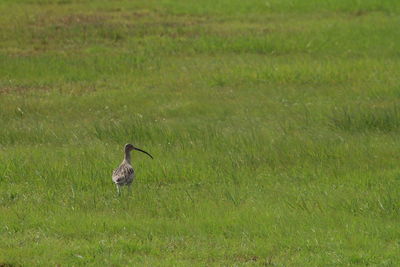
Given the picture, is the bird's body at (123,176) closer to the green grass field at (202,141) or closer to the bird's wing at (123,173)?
the bird's wing at (123,173)

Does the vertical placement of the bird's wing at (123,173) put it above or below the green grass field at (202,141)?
above

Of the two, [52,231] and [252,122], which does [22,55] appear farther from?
[52,231]

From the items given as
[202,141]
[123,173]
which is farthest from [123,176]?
[202,141]

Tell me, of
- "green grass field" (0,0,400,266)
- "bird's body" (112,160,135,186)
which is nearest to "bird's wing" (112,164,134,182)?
"bird's body" (112,160,135,186)

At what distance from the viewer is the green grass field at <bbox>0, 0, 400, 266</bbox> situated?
439 inches

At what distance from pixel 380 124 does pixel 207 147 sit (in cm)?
330

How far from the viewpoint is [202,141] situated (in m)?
15.8

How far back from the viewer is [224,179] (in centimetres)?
1396

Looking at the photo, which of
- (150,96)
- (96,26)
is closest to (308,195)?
(150,96)

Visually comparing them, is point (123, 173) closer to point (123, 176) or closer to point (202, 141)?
point (123, 176)

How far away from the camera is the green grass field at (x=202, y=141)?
36.6 feet

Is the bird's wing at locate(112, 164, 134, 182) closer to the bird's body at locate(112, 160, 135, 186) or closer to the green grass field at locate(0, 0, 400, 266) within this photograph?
the bird's body at locate(112, 160, 135, 186)

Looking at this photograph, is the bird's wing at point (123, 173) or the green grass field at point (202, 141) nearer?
the green grass field at point (202, 141)

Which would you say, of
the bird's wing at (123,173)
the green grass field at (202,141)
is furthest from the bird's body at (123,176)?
the green grass field at (202,141)
